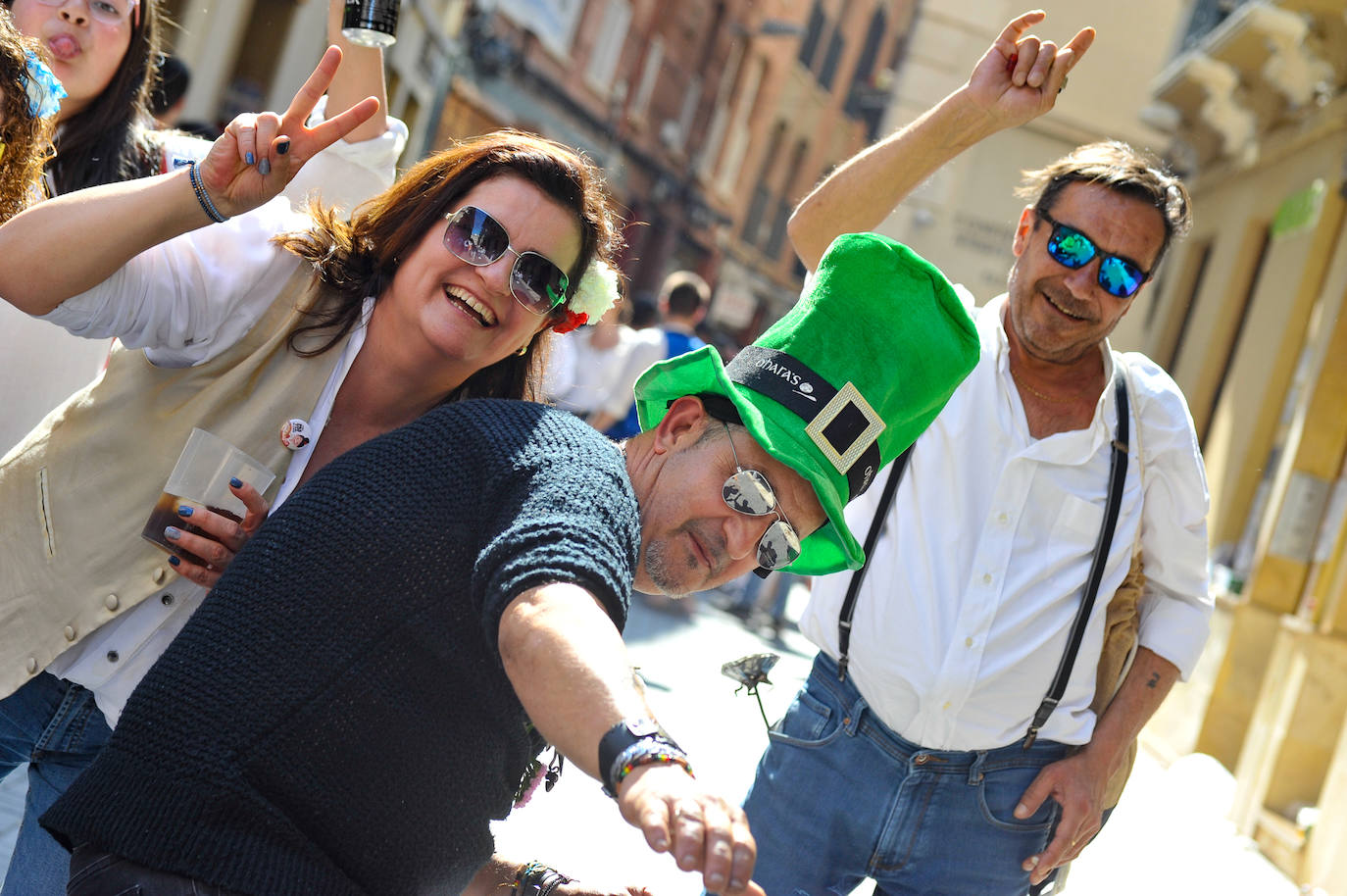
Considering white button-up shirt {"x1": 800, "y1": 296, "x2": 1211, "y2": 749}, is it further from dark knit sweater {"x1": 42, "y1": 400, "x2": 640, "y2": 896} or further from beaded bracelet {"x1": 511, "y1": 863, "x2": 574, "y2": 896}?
dark knit sweater {"x1": 42, "y1": 400, "x2": 640, "y2": 896}

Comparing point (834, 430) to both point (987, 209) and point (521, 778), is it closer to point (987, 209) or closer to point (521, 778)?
point (521, 778)

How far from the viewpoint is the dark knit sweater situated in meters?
1.46

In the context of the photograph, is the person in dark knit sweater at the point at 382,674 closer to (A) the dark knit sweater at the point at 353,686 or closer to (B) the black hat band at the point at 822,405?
(A) the dark knit sweater at the point at 353,686

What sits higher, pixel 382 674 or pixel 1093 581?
pixel 1093 581

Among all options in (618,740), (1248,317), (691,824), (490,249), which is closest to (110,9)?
(490,249)

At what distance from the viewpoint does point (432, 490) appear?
1.51 meters

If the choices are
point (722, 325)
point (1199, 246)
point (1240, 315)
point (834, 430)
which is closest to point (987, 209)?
point (1199, 246)

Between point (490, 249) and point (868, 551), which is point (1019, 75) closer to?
point (868, 551)

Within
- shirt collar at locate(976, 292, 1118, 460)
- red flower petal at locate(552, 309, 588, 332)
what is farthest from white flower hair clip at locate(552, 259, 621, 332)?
shirt collar at locate(976, 292, 1118, 460)

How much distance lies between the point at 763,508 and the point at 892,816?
4.25ft

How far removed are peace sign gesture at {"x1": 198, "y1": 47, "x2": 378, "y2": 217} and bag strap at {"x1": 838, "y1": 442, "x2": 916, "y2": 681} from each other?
1.36m

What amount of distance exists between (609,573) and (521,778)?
0.40 meters

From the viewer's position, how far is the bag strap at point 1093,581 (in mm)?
2885

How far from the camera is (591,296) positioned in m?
2.59
